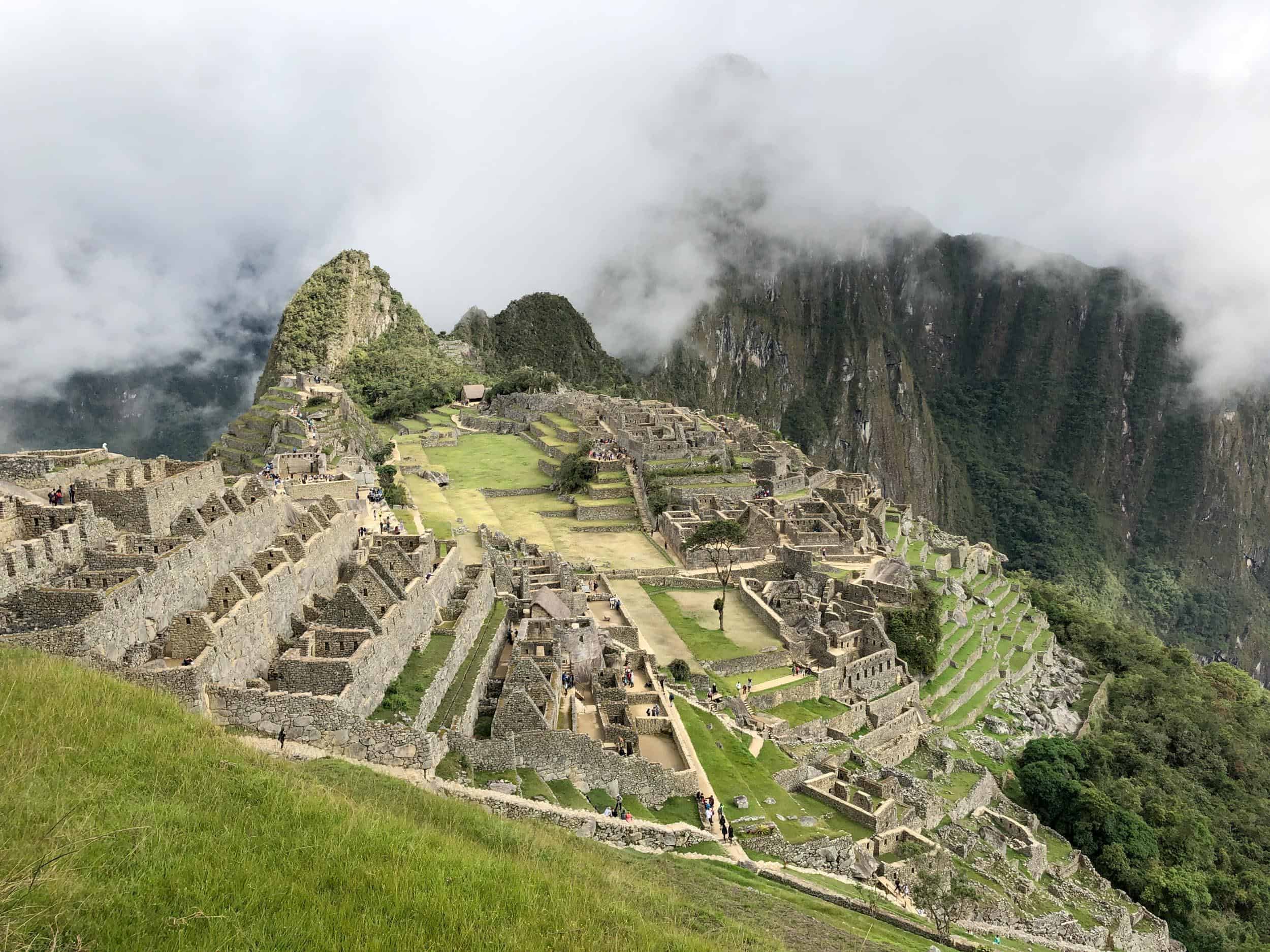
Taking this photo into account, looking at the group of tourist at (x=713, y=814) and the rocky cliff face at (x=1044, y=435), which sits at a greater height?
the rocky cliff face at (x=1044, y=435)

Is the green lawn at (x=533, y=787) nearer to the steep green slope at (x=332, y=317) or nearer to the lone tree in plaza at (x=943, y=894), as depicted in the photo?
the lone tree in plaza at (x=943, y=894)

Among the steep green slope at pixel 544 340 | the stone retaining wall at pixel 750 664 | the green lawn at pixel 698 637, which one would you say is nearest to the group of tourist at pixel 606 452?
the green lawn at pixel 698 637

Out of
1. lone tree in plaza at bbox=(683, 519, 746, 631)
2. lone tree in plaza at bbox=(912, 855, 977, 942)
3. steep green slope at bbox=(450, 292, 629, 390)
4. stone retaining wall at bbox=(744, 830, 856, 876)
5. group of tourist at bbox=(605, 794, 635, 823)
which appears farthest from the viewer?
steep green slope at bbox=(450, 292, 629, 390)

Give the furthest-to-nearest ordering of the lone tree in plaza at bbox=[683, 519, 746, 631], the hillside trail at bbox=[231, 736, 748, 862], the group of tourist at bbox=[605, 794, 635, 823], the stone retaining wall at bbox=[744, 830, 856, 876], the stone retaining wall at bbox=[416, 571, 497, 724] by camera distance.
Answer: the lone tree in plaza at bbox=[683, 519, 746, 631] → the stone retaining wall at bbox=[744, 830, 856, 876] → the stone retaining wall at bbox=[416, 571, 497, 724] → the group of tourist at bbox=[605, 794, 635, 823] → the hillside trail at bbox=[231, 736, 748, 862]

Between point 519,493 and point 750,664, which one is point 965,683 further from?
point 519,493

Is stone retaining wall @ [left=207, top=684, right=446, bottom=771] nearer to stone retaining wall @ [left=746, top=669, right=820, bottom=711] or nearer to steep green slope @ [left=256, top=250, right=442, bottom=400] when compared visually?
stone retaining wall @ [left=746, top=669, right=820, bottom=711]

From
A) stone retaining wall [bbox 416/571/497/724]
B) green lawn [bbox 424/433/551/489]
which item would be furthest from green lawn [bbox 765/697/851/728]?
green lawn [bbox 424/433/551/489]
